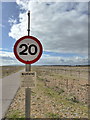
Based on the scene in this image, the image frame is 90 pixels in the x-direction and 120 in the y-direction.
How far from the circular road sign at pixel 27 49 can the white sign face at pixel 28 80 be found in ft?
0.90

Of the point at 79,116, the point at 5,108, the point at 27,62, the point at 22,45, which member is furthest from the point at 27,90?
the point at 5,108

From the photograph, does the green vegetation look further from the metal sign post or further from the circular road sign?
the circular road sign

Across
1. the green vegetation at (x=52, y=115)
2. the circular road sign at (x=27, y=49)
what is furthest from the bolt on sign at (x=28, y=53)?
the green vegetation at (x=52, y=115)

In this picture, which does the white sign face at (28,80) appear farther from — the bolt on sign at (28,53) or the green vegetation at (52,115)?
the green vegetation at (52,115)

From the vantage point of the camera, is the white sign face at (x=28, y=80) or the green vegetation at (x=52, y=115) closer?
the white sign face at (x=28, y=80)

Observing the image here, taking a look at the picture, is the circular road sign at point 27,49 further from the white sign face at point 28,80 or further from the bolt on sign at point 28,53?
the white sign face at point 28,80

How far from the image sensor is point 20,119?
5281mm

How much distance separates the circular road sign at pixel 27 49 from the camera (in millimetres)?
3645

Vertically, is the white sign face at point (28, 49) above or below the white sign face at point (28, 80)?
above

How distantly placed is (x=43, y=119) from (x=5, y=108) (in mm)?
1939

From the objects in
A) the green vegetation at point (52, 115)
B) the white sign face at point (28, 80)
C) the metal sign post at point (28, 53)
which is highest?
Answer: the metal sign post at point (28, 53)

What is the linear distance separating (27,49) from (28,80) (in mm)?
655

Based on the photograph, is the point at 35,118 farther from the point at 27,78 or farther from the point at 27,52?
the point at 27,52

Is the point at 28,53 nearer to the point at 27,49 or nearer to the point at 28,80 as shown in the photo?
the point at 27,49
